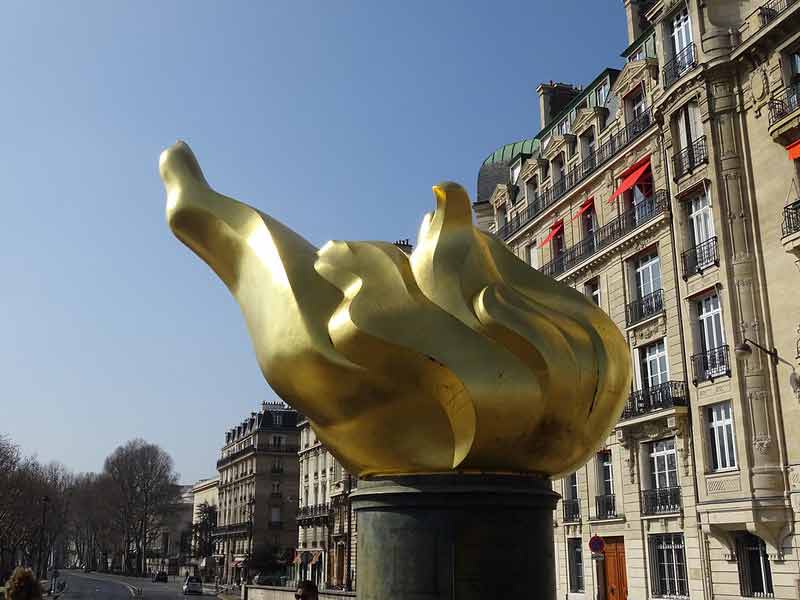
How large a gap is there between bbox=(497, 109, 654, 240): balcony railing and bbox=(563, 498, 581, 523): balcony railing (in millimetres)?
12117

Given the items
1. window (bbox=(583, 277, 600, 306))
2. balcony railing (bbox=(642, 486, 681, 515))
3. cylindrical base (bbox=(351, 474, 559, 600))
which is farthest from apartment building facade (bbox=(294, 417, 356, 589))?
cylindrical base (bbox=(351, 474, 559, 600))

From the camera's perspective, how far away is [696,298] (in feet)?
84.9

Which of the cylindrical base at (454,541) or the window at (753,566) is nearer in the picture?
the cylindrical base at (454,541)

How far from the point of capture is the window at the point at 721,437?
24.0 metres

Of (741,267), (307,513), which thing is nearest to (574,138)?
(741,267)

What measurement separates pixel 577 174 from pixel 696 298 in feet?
32.6

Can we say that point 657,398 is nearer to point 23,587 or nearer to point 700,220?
point 700,220

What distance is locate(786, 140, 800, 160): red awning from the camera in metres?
22.5

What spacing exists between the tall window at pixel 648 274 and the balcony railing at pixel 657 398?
3394 millimetres

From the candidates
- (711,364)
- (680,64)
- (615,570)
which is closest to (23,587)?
(711,364)

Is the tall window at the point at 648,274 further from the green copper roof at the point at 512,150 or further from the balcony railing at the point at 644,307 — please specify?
the green copper roof at the point at 512,150

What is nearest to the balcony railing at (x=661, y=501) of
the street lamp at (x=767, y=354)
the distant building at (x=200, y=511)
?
the street lamp at (x=767, y=354)

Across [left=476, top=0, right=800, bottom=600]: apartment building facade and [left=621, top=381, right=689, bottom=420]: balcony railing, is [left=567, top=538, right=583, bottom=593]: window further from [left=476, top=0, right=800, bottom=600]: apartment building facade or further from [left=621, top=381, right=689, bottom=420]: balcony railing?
[left=621, top=381, right=689, bottom=420]: balcony railing

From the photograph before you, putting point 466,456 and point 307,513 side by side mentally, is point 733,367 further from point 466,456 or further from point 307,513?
point 307,513
